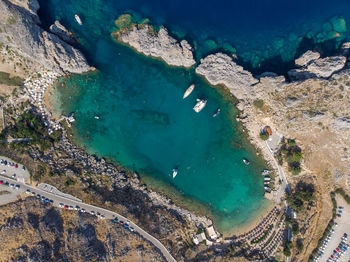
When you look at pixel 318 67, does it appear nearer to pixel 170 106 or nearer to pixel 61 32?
pixel 170 106

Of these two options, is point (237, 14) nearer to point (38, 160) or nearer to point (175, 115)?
point (175, 115)

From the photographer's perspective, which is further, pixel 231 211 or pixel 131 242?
pixel 231 211

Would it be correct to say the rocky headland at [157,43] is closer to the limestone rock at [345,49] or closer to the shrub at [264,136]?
the shrub at [264,136]

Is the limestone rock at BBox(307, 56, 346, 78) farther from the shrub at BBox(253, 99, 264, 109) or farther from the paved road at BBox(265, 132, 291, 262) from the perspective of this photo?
→ the paved road at BBox(265, 132, 291, 262)

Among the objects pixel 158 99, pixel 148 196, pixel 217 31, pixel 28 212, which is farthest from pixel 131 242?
pixel 217 31

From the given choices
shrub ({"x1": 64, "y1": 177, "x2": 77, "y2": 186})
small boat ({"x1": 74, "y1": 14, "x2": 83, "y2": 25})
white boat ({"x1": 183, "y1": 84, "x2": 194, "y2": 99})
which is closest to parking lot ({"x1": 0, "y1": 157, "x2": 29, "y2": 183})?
shrub ({"x1": 64, "y1": 177, "x2": 77, "y2": 186})

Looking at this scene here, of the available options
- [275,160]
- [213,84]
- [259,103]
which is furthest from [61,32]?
[275,160]
